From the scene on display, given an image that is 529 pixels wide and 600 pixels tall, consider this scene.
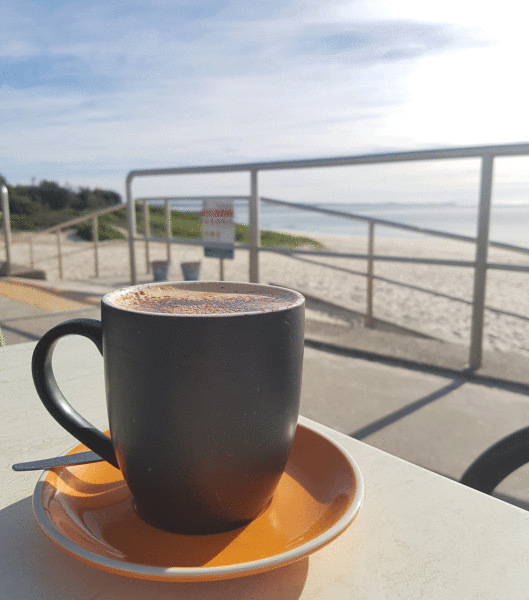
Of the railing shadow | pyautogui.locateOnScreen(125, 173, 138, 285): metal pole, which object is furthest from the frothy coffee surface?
pyautogui.locateOnScreen(125, 173, 138, 285): metal pole

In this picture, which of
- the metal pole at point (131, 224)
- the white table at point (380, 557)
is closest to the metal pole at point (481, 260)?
the white table at point (380, 557)

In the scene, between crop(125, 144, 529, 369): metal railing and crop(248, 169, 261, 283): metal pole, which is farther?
crop(248, 169, 261, 283): metal pole

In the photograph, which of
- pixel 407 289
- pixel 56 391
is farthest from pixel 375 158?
pixel 407 289

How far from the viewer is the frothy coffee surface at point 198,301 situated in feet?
1.51

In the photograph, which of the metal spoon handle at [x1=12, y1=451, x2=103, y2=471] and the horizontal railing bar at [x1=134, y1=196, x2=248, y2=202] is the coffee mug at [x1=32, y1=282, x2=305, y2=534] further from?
the horizontal railing bar at [x1=134, y1=196, x2=248, y2=202]

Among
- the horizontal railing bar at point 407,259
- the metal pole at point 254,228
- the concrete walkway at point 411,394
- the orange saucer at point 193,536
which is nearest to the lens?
the orange saucer at point 193,536

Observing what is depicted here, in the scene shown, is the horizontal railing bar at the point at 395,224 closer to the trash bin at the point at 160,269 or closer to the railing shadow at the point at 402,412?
the railing shadow at the point at 402,412

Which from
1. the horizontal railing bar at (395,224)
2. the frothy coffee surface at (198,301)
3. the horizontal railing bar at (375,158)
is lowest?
the horizontal railing bar at (395,224)

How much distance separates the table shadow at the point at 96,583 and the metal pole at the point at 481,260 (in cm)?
224

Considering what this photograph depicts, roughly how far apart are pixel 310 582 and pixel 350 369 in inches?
83.7

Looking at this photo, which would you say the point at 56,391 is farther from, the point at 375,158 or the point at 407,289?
the point at 407,289

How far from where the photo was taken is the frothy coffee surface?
46 cm

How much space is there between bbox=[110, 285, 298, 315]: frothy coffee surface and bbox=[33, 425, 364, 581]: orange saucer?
0.17 m

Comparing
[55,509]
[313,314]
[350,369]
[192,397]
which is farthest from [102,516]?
[313,314]
